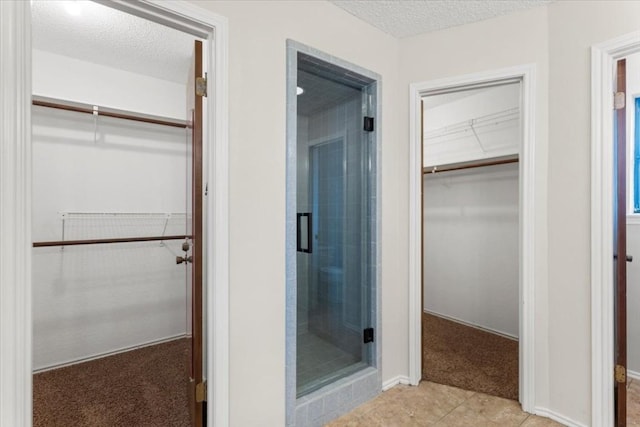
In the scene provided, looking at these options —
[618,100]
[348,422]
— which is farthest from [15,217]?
[618,100]

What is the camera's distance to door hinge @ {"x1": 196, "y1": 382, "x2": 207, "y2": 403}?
156 cm

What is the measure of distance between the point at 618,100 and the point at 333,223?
5.52ft

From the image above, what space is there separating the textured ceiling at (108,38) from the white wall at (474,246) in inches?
111

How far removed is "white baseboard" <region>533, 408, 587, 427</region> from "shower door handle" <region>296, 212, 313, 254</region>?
1657 mm

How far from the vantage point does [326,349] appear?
6.84 ft

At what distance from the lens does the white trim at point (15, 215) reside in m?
1.02

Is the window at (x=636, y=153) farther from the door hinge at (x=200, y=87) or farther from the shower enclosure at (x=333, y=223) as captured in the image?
the door hinge at (x=200, y=87)

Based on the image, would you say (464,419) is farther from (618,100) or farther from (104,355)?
(104,355)

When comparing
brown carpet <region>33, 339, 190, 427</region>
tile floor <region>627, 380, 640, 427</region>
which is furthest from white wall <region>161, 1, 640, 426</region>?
brown carpet <region>33, 339, 190, 427</region>

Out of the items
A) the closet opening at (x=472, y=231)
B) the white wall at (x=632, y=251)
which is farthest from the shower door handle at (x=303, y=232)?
the white wall at (x=632, y=251)

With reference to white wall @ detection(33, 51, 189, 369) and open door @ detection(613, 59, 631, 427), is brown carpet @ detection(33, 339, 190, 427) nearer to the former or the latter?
white wall @ detection(33, 51, 189, 369)

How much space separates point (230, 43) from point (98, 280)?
235cm

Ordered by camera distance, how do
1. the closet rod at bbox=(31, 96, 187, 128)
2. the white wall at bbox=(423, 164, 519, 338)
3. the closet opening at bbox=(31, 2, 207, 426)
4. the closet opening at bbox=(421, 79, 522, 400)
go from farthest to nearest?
the white wall at bbox=(423, 164, 519, 338) < the closet opening at bbox=(421, 79, 522, 400) < the closet rod at bbox=(31, 96, 187, 128) < the closet opening at bbox=(31, 2, 207, 426)

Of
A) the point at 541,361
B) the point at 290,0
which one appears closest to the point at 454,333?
the point at 541,361
